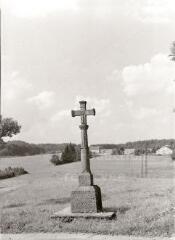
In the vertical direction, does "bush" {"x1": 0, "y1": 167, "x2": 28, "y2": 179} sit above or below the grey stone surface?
below

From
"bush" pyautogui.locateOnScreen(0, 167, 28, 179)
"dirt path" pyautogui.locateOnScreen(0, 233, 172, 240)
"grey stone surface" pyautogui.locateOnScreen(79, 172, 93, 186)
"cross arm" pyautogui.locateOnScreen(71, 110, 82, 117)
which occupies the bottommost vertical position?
"dirt path" pyautogui.locateOnScreen(0, 233, 172, 240)

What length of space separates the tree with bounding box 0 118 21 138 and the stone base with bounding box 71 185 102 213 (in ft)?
43.0

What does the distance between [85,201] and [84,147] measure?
5.05 ft

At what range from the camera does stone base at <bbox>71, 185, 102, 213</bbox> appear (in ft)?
39.4

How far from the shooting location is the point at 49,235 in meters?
10.1

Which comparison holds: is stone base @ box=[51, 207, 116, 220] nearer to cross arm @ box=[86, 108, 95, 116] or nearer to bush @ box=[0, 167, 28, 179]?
cross arm @ box=[86, 108, 95, 116]

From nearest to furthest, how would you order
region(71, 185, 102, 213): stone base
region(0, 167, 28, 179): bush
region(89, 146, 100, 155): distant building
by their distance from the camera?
1. region(71, 185, 102, 213): stone base
2. region(0, 167, 28, 179): bush
3. region(89, 146, 100, 155): distant building

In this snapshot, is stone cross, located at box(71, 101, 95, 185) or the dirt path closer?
the dirt path

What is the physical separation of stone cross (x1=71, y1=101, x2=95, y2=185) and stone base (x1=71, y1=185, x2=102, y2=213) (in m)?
0.27

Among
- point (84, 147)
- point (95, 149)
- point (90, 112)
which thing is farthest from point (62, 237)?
point (95, 149)

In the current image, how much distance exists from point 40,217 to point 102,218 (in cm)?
Result: 190

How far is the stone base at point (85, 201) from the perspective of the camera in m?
12.0

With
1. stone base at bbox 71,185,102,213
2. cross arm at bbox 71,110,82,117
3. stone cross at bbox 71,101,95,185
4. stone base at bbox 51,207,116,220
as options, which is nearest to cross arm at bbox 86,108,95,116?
stone cross at bbox 71,101,95,185

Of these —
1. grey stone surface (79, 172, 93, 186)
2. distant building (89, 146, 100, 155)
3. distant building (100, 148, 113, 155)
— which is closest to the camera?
grey stone surface (79, 172, 93, 186)
